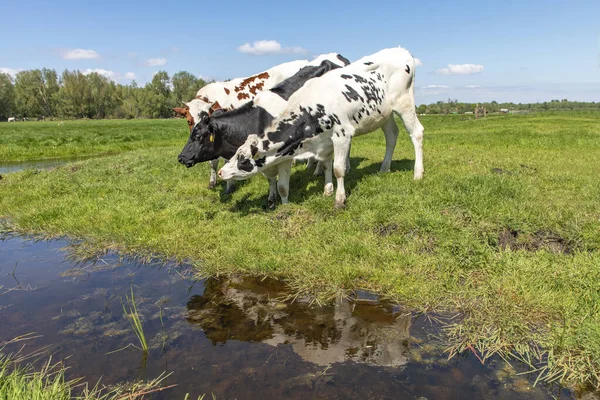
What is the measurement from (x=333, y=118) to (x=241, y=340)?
467 centimetres

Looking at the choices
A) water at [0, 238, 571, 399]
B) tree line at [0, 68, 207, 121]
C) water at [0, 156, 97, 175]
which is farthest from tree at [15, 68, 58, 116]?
water at [0, 238, 571, 399]

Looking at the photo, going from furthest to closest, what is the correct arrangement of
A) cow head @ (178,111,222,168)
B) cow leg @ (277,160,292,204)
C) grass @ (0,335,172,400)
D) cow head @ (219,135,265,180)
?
1. cow leg @ (277,160,292,204)
2. cow head @ (178,111,222,168)
3. cow head @ (219,135,265,180)
4. grass @ (0,335,172,400)

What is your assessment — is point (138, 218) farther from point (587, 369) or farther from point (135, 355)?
point (587, 369)

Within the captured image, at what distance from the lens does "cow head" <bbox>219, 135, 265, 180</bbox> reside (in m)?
7.21

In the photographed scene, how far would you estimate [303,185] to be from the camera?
968 centimetres

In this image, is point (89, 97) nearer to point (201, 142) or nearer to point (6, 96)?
point (6, 96)

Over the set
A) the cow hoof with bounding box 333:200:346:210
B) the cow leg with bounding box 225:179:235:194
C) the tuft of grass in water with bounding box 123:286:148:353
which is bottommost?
the tuft of grass in water with bounding box 123:286:148:353

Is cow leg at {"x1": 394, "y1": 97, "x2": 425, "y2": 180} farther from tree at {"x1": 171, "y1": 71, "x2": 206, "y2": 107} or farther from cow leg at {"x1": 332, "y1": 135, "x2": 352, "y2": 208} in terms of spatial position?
tree at {"x1": 171, "y1": 71, "x2": 206, "y2": 107}

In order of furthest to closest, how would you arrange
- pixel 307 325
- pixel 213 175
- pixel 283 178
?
1. pixel 213 175
2. pixel 283 178
3. pixel 307 325

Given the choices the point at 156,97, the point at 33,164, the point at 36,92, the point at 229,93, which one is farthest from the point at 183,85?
the point at 229,93

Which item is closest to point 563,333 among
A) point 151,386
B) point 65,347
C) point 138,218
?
point 151,386

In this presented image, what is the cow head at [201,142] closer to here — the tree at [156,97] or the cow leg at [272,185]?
the cow leg at [272,185]

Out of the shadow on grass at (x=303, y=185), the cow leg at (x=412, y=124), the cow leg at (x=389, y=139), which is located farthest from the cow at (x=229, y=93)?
the cow leg at (x=412, y=124)

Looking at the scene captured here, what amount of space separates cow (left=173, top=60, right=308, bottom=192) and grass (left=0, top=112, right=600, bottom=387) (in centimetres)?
168
